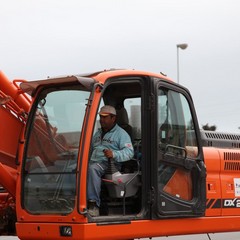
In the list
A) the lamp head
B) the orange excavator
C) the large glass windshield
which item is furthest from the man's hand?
the lamp head

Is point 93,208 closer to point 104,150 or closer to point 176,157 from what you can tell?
point 104,150

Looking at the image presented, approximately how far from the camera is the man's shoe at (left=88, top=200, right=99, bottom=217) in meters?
6.31

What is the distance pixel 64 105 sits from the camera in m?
6.69

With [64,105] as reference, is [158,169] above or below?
below

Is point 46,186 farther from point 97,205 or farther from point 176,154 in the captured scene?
point 176,154

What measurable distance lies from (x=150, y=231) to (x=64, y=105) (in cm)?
173

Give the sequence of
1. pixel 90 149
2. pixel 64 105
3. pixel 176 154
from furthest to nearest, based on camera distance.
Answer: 1. pixel 176 154
2. pixel 64 105
3. pixel 90 149

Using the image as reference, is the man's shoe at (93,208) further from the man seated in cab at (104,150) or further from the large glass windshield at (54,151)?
the large glass windshield at (54,151)

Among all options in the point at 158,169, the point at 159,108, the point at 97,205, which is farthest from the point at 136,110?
the point at 97,205

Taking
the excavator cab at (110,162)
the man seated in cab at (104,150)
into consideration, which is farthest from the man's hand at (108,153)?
the excavator cab at (110,162)

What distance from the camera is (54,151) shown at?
6.67 metres

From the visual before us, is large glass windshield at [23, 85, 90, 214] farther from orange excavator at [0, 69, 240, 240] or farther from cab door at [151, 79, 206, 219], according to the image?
cab door at [151, 79, 206, 219]

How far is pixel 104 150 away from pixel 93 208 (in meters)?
0.71

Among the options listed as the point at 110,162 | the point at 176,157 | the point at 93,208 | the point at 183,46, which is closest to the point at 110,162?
the point at 110,162
